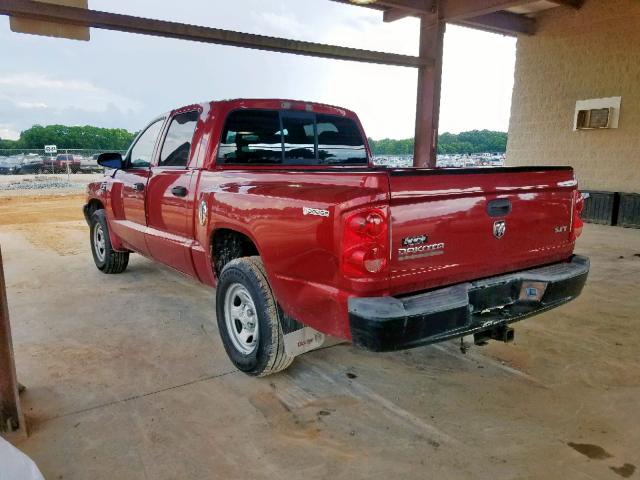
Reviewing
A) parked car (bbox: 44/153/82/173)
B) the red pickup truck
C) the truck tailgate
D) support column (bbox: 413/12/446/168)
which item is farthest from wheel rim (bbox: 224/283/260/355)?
parked car (bbox: 44/153/82/173)

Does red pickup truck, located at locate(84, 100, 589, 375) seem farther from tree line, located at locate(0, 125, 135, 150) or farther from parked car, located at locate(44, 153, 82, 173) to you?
tree line, located at locate(0, 125, 135, 150)

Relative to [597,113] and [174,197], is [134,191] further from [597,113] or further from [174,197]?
[597,113]

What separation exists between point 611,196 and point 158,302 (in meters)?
11.0

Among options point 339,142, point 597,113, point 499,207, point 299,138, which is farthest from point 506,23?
point 499,207

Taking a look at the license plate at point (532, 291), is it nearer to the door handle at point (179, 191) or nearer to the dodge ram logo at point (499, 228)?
the dodge ram logo at point (499, 228)

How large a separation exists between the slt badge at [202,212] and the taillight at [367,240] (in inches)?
60.5

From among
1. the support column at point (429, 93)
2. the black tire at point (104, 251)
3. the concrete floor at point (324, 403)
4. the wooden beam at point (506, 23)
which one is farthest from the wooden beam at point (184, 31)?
the concrete floor at point (324, 403)

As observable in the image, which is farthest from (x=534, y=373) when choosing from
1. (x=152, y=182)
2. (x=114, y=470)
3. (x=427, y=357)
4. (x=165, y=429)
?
(x=152, y=182)

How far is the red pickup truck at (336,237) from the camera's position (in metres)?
2.25

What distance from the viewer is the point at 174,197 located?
12.7ft

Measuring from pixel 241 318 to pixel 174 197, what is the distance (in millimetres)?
1255

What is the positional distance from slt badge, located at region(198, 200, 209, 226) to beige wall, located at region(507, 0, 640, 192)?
11.4 metres

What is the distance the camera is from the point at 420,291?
7.97ft

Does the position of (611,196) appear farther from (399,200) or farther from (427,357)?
(399,200)
